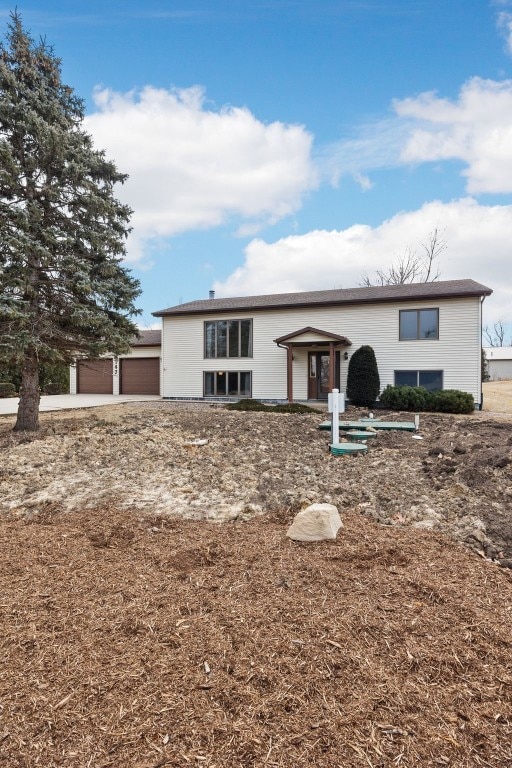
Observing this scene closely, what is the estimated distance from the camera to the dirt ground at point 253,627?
1.69m

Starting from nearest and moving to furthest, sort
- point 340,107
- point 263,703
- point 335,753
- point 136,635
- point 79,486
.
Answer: point 335,753
point 263,703
point 136,635
point 79,486
point 340,107

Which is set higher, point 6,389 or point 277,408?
point 6,389

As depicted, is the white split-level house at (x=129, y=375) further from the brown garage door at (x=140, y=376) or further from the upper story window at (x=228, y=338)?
the upper story window at (x=228, y=338)

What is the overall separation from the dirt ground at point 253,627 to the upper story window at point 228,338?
15.0 m

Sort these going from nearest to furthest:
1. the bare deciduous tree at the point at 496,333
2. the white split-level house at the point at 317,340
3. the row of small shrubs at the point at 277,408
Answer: the row of small shrubs at the point at 277,408, the white split-level house at the point at 317,340, the bare deciduous tree at the point at 496,333

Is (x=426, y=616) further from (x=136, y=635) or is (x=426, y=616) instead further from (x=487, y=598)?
(x=136, y=635)

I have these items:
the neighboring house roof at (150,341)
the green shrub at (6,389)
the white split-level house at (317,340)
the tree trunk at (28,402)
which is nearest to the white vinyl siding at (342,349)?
the white split-level house at (317,340)

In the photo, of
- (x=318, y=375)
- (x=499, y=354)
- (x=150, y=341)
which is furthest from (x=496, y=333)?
(x=150, y=341)

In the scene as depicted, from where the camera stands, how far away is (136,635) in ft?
7.60

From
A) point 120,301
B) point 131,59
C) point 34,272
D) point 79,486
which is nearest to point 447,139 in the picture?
point 131,59

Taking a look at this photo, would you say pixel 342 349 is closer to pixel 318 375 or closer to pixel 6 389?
pixel 318 375

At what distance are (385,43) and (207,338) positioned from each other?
43.7ft

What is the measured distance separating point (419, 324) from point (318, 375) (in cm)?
467

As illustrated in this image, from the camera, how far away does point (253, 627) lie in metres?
2.39
